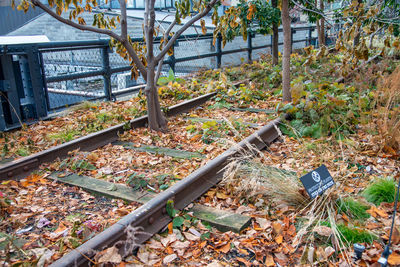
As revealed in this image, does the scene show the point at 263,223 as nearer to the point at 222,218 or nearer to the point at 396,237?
the point at 222,218

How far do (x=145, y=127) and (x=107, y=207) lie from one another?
9.13ft

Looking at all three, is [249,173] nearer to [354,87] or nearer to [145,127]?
[145,127]

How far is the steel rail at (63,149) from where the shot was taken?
4.28 metres

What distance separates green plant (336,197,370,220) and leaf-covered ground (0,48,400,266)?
17 millimetres

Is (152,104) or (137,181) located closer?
(137,181)

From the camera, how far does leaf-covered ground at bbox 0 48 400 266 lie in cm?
290

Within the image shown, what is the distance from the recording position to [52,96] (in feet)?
28.3

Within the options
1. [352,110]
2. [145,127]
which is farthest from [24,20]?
[352,110]

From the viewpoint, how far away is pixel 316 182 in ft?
11.3

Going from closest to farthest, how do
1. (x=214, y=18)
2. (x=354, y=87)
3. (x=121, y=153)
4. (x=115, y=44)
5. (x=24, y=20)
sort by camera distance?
(x=121, y=153)
(x=214, y=18)
(x=115, y=44)
(x=354, y=87)
(x=24, y=20)

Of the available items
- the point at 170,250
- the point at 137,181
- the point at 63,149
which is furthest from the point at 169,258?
the point at 63,149

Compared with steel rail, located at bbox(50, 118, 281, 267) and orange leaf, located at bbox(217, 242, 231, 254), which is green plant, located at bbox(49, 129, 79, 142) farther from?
orange leaf, located at bbox(217, 242, 231, 254)

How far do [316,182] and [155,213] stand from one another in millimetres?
1510

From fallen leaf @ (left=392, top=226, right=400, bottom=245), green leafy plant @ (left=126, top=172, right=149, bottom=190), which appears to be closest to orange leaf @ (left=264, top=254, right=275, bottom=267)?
fallen leaf @ (left=392, top=226, right=400, bottom=245)
